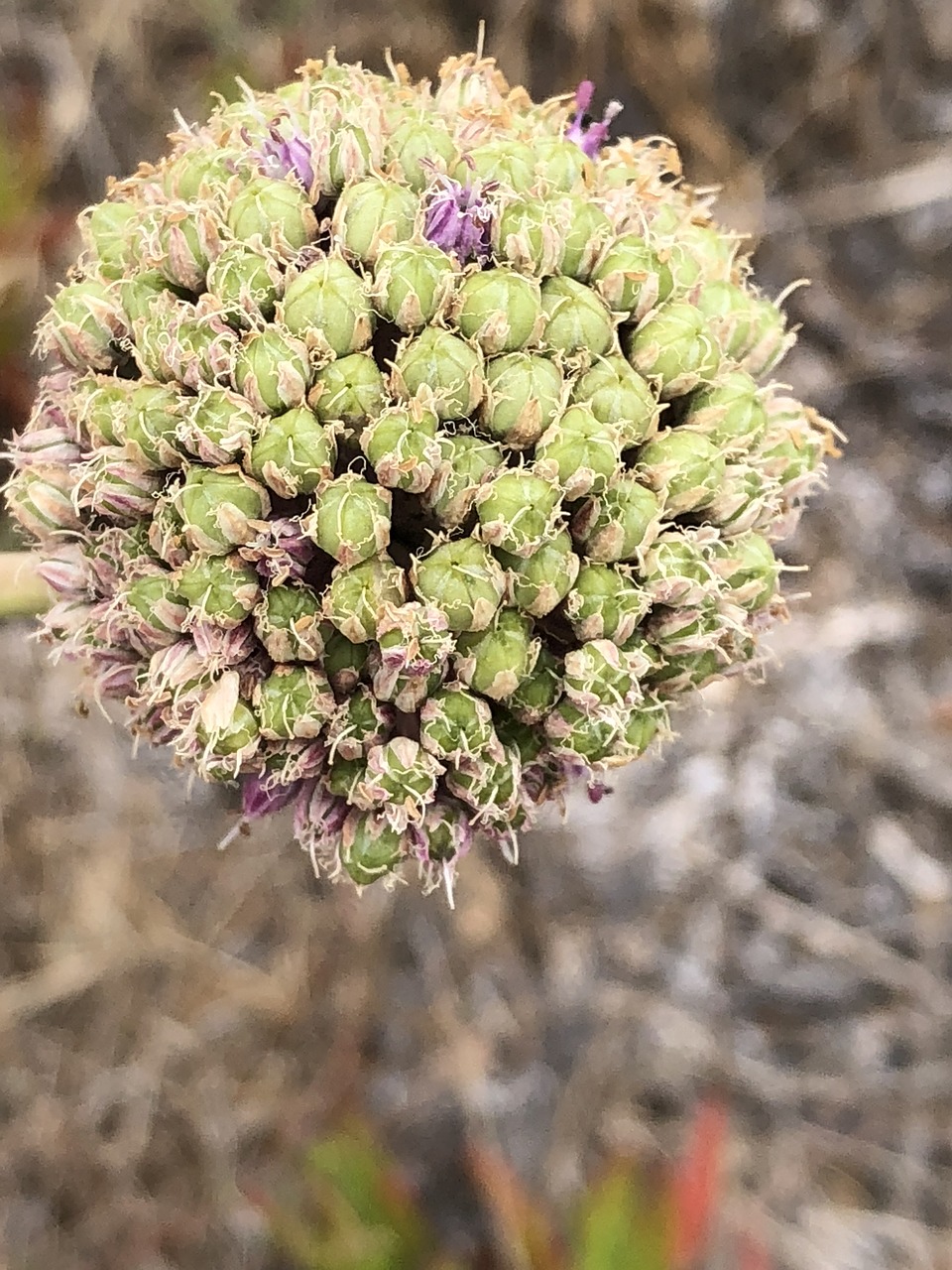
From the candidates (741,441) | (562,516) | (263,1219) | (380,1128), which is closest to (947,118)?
(741,441)

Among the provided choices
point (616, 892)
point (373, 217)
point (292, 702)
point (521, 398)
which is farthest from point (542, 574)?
point (616, 892)

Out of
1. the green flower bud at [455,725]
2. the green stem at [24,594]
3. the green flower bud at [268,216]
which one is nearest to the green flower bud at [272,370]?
the green flower bud at [268,216]

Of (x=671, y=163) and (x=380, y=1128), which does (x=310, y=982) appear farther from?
(x=671, y=163)

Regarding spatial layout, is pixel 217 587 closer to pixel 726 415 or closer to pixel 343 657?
pixel 343 657

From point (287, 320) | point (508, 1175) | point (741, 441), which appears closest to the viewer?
point (287, 320)

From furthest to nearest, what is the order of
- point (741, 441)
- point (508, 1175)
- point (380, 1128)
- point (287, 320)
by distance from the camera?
point (380, 1128) → point (508, 1175) → point (741, 441) → point (287, 320)

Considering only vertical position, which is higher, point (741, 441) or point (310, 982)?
point (741, 441)

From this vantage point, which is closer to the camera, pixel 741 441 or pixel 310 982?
pixel 741 441

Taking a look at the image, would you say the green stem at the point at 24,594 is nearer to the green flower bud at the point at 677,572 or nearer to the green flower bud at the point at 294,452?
the green flower bud at the point at 294,452
